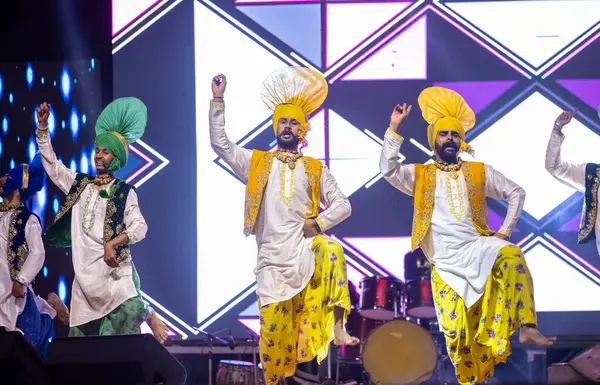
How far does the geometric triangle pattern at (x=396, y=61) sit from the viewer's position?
926cm

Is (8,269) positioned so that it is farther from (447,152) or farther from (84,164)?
(447,152)

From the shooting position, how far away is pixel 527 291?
670cm

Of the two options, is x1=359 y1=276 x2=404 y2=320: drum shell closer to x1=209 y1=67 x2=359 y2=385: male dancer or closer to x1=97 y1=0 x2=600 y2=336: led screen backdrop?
x1=97 y1=0 x2=600 y2=336: led screen backdrop

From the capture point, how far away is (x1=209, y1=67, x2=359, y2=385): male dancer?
6746 mm

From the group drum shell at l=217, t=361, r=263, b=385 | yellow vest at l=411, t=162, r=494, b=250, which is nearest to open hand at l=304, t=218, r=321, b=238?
yellow vest at l=411, t=162, r=494, b=250

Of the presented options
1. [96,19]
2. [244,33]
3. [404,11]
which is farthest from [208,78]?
[404,11]

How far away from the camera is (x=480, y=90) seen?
9227 mm

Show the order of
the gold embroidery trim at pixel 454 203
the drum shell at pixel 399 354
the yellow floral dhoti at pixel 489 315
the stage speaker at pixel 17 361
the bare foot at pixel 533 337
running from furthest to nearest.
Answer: the drum shell at pixel 399 354, the gold embroidery trim at pixel 454 203, the yellow floral dhoti at pixel 489 315, the bare foot at pixel 533 337, the stage speaker at pixel 17 361

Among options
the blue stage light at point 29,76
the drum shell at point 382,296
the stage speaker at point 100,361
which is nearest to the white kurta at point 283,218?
the drum shell at point 382,296

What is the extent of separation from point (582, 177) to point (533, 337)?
162 cm

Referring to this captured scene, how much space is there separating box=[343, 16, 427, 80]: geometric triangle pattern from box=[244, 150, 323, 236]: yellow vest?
2361 millimetres

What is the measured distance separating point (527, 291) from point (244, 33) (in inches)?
153

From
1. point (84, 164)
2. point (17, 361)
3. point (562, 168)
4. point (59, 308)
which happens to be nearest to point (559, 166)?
point (562, 168)

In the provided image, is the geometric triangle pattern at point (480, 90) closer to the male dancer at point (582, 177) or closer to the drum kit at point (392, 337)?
the drum kit at point (392, 337)
